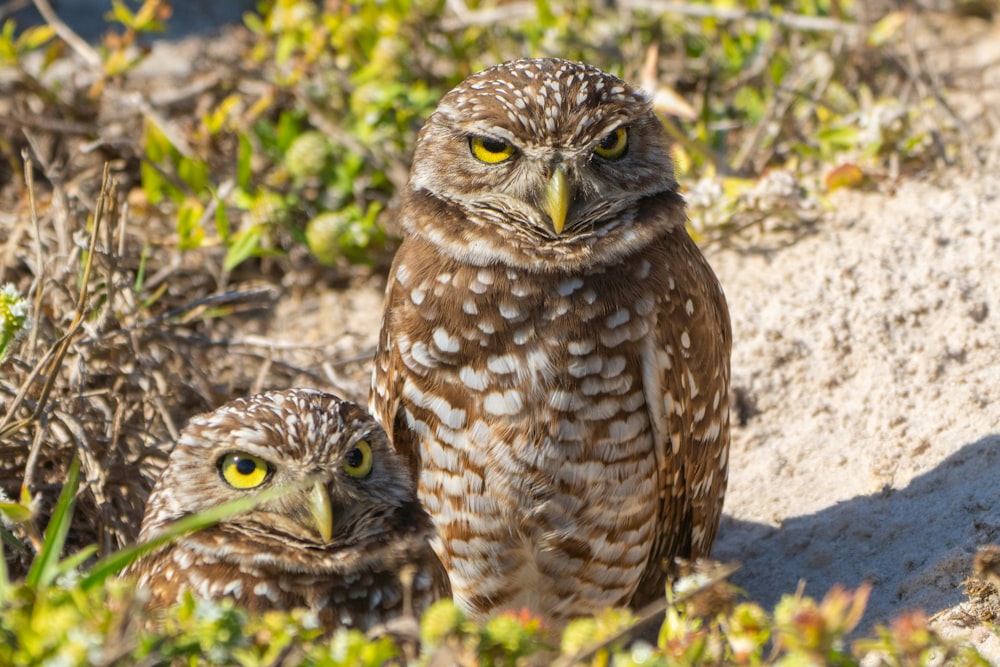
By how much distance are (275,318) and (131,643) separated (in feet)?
10.4

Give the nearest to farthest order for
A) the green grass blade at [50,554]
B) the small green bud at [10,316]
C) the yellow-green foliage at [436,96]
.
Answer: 1. the green grass blade at [50,554]
2. the small green bud at [10,316]
3. the yellow-green foliage at [436,96]

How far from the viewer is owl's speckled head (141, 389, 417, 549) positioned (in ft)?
7.82

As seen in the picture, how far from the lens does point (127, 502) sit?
323 cm

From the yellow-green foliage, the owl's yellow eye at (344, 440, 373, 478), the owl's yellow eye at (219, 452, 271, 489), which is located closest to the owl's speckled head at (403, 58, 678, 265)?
Result: the owl's yellow eye at (344, 440, 373, 478)

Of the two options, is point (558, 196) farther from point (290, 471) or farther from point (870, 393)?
point (870, 393)

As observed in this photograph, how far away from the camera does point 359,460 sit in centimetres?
249

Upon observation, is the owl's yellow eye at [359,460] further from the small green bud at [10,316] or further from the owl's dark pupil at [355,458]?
the small green bud at [10,316]

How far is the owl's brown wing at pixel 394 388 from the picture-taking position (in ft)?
9.52

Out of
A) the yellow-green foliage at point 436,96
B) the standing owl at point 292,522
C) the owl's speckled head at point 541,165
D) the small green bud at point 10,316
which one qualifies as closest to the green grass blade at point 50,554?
the standing owl at point 292,522

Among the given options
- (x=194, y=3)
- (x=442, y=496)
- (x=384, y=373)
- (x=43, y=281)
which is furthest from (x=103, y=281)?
(x=194, y=3)

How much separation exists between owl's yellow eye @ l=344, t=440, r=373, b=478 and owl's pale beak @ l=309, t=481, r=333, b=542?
0.12m

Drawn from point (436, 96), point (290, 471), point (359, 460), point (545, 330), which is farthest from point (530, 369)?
point (436, 96)

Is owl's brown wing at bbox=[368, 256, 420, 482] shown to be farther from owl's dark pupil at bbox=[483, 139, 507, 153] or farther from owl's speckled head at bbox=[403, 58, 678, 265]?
owl's dark pupil at bbox=[483, 139, 507, 153]

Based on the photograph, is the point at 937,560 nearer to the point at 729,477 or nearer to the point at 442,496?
the point at 729,477
